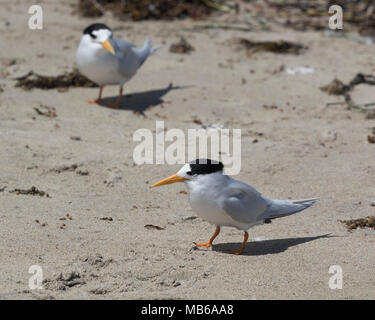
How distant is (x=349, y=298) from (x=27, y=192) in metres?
2.56

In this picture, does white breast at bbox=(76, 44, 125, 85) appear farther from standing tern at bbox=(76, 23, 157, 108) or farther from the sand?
the sand

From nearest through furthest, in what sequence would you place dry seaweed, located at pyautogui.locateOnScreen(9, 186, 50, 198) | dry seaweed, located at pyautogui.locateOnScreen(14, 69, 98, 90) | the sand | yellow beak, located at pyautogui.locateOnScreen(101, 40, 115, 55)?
the sand, dry seaweed, located at pyautogui.locateOnScreen(9, 186, 50, 198), yellow beak, located at pyautogui.locateOnScreen(101, 40, 115, 55), dry seaweed, located at pyautogui.locateOnScreen(14, 69, 98, 90)

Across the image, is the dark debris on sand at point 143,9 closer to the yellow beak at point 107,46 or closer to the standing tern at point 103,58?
the standing tern at point 103,58

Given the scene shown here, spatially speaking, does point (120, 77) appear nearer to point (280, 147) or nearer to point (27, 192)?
point (280, 147)

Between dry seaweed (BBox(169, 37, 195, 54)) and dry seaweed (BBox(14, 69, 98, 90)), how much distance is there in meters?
1.57

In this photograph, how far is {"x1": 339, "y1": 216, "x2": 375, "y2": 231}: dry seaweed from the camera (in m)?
4.36

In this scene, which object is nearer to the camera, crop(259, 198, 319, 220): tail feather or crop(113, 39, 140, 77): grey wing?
crop(259, 198, 319, 220): tail feather

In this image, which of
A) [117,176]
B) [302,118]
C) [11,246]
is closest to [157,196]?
[117,176]

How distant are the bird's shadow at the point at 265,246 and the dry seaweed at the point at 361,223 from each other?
0.24 m

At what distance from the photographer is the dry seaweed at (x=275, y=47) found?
29.0ft

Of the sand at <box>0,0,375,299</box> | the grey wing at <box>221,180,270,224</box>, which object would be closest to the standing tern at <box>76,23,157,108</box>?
the sand at <box>0,0,375,299</box>

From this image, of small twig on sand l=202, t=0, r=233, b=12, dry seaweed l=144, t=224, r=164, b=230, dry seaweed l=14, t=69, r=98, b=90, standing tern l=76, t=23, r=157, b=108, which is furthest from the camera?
small twig on sand l=202, t=0, r=233, b=12

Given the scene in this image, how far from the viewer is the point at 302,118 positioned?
6812mm

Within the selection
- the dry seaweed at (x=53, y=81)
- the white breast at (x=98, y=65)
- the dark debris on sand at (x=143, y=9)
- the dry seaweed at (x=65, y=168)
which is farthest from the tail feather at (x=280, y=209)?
the dark debris on sand at (x=143, y=9)
